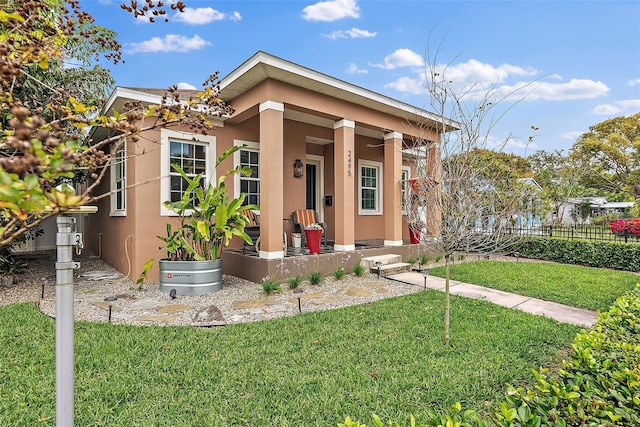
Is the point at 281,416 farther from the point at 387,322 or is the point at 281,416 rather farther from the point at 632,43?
the point at 632,43

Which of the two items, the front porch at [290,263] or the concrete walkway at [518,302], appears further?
the front porch at [290,263]

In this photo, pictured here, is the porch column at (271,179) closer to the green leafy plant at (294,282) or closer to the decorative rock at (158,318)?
the green leafy plant at (294,282)

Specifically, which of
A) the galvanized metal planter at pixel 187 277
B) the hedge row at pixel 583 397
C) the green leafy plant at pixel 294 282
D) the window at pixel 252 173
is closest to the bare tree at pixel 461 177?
the hedge row at pixel 583 397

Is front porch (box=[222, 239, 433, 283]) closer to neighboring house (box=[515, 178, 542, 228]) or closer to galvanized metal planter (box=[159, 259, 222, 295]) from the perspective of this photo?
galvanized metal planter (box=[159, 259, 222, 295])

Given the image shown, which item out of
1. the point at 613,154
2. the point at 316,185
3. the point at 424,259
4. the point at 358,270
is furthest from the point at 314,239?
the point at 613,154

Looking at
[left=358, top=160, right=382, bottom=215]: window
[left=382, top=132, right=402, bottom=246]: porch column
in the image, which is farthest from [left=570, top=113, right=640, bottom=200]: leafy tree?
[left=382, top=132, right=402, bottom=246]: porch column

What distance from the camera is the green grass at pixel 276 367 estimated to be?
232 centimetres

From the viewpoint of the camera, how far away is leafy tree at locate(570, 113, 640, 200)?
886 inches

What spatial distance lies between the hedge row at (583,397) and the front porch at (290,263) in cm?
450

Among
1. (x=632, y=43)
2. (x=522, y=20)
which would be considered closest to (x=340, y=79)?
(x=522, y=20)

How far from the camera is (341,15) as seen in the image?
931 cm

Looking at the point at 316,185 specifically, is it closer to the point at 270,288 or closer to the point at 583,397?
the point at 270,288

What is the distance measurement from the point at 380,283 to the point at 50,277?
23.2ft

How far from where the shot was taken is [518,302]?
522cm
